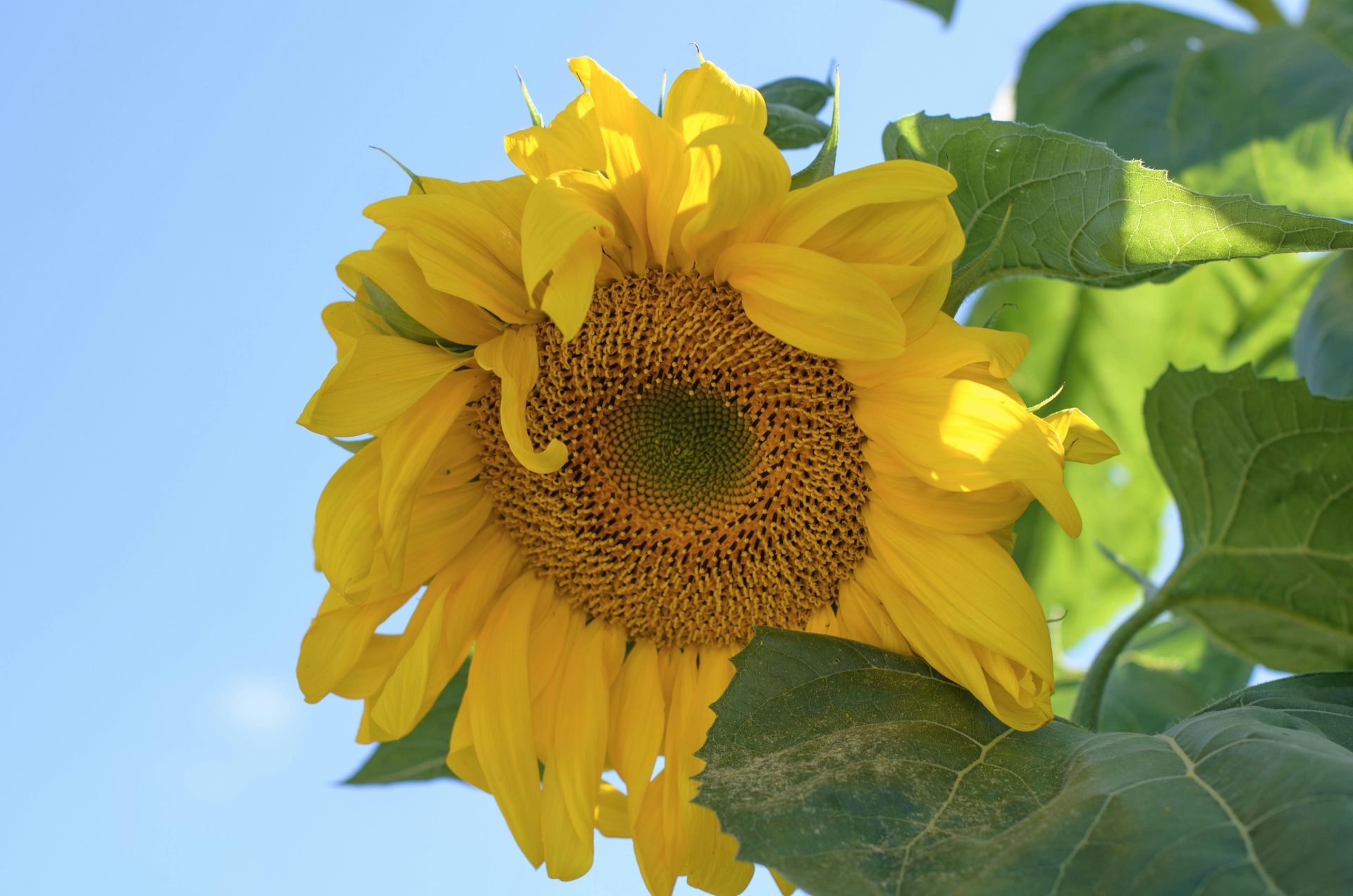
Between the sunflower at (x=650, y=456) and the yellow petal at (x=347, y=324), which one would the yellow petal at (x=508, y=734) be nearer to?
the sunflower at (x=650, y=456)

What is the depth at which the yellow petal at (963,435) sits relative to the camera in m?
1.37

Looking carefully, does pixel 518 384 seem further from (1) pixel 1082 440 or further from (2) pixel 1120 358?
(2) pixel 1120 358

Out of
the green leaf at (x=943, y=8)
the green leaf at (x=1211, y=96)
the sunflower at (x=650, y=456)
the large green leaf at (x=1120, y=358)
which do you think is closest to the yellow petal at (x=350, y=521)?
the sunflower at (x=650, y=456)

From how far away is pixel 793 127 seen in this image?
6.06 feet

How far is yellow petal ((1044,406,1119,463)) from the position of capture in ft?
4.76

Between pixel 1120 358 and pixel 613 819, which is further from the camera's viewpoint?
pixel 1120 358

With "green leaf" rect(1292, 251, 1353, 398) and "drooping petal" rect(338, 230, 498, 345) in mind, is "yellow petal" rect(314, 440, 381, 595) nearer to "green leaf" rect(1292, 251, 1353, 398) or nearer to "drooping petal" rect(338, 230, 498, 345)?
"drooping petal" rect(338, 230, 498, 345)

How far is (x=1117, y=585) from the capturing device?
333cm

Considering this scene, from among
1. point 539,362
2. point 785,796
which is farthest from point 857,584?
point 539,362

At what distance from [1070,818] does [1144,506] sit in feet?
7.30

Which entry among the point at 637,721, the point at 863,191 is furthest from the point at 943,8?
the point at 637,721

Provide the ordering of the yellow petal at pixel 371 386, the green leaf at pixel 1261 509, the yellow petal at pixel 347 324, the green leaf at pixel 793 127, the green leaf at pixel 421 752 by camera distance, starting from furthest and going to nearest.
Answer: the green leaf at pixel 421 752, the green leaf at pixel 1261 509, the green leaf at pixel 793 127, the yellow petal at pixel 347 324, the yellow petal at pixel 371 386

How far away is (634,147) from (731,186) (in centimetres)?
15

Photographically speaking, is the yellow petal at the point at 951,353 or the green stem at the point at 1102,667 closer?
the yellow petal at the point at 951,353
